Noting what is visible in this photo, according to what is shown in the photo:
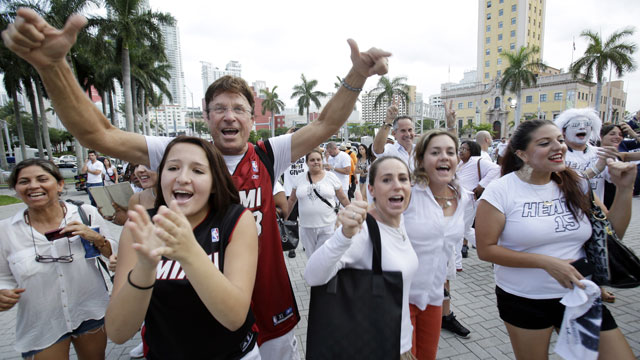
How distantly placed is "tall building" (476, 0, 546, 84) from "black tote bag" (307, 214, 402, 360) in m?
73.1

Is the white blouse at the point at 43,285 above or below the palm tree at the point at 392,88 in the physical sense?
below

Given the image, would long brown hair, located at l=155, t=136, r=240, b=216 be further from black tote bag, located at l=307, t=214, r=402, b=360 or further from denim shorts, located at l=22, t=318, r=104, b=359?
denim shorts, located at l=22, t=318, r=104, b=359

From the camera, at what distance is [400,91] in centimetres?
3531

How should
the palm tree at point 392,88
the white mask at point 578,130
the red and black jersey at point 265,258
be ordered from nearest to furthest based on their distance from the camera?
the red and black jersey at point 265,258 < the white mask at point 578,130 < the palm tree at point 392,88

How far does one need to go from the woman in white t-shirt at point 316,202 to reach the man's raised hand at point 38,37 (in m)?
3.60

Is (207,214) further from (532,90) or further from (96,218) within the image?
(532,90)

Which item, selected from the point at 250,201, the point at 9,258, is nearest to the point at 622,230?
the point at 250,201

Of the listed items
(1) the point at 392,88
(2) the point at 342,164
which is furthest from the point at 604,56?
(2) the point at 342,164

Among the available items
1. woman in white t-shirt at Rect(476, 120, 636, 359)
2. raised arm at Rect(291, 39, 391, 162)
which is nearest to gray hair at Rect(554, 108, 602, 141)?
woman in white t-shirt at Rect(476, 120, 636, 359)

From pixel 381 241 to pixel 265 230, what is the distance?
76cm

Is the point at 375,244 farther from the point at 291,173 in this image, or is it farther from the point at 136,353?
the point at 291,173

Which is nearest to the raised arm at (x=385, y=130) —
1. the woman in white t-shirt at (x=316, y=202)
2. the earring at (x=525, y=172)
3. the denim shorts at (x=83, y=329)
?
the woman in white t-shirt at (x=316, y=202)

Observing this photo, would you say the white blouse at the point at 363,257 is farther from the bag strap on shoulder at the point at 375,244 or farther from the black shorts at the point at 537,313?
the black shorts at the point at 537,313

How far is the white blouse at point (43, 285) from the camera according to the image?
2141 mm
